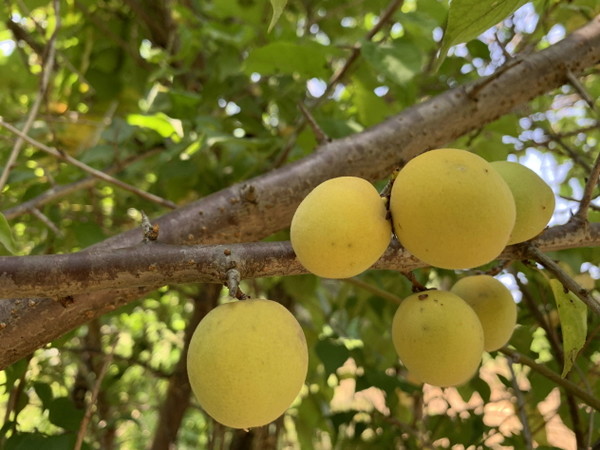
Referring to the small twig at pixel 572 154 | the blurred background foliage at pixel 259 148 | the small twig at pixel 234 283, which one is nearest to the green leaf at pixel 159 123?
the blurred background foliage at pixel 259 148

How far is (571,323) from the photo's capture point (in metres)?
0.76

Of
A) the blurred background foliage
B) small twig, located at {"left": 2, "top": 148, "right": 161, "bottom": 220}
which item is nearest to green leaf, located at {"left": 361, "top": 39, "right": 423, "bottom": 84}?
the blurred background foliage

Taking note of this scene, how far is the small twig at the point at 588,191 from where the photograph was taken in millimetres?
714

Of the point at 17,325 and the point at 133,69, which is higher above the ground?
the point at 17,325

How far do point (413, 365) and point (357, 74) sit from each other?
948mm

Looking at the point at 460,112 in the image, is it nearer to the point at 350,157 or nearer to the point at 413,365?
the point at 350,157

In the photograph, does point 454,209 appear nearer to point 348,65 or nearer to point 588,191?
point 588,191

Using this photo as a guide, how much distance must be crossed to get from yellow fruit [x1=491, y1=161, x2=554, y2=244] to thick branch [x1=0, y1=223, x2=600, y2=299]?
33cm

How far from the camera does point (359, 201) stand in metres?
0.62

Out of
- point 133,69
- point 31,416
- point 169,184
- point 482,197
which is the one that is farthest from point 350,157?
point 31,416

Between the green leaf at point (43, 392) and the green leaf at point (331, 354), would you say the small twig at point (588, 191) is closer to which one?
the green leaf at point (331, 354)

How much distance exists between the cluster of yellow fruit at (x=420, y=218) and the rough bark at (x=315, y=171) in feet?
1.19

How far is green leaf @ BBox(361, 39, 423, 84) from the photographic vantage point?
123 cm

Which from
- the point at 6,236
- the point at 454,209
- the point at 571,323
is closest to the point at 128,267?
the point at 6,236
